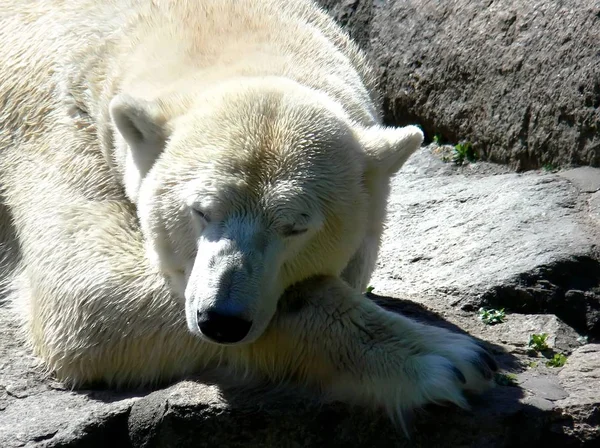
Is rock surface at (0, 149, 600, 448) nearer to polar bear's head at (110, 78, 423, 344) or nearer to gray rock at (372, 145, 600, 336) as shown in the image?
gray rock at (372, 145, 600, 336)

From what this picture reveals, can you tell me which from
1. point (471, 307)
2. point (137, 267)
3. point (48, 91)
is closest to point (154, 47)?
point (48, 91)

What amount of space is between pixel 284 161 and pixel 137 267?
0.68 metres

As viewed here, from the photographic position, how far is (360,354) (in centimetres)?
297

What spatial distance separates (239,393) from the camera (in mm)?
3037

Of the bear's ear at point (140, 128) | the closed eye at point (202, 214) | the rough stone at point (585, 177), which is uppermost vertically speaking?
the bear's ear at point (140, 128)

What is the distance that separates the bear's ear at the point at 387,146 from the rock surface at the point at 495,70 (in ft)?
6.45

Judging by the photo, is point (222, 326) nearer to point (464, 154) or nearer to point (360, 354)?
point (360, 354)

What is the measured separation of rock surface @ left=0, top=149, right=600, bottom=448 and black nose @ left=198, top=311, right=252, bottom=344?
30 centimetres

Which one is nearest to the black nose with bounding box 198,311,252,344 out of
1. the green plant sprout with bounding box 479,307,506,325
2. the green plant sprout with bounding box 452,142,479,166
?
the green plant sprout with bounding box 479,307,506,325

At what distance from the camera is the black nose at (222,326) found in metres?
2.73

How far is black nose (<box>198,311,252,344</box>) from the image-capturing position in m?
2.73

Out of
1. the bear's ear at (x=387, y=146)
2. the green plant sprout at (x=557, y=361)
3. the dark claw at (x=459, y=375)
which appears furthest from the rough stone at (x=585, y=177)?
the dark claw at (x=459, y=375)

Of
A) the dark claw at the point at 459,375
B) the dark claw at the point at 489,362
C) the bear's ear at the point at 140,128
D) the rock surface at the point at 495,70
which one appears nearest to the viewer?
the dark claw at the point at 459,375

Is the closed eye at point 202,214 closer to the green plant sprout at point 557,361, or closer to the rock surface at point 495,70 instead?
the green plant sprout at point 557,361
